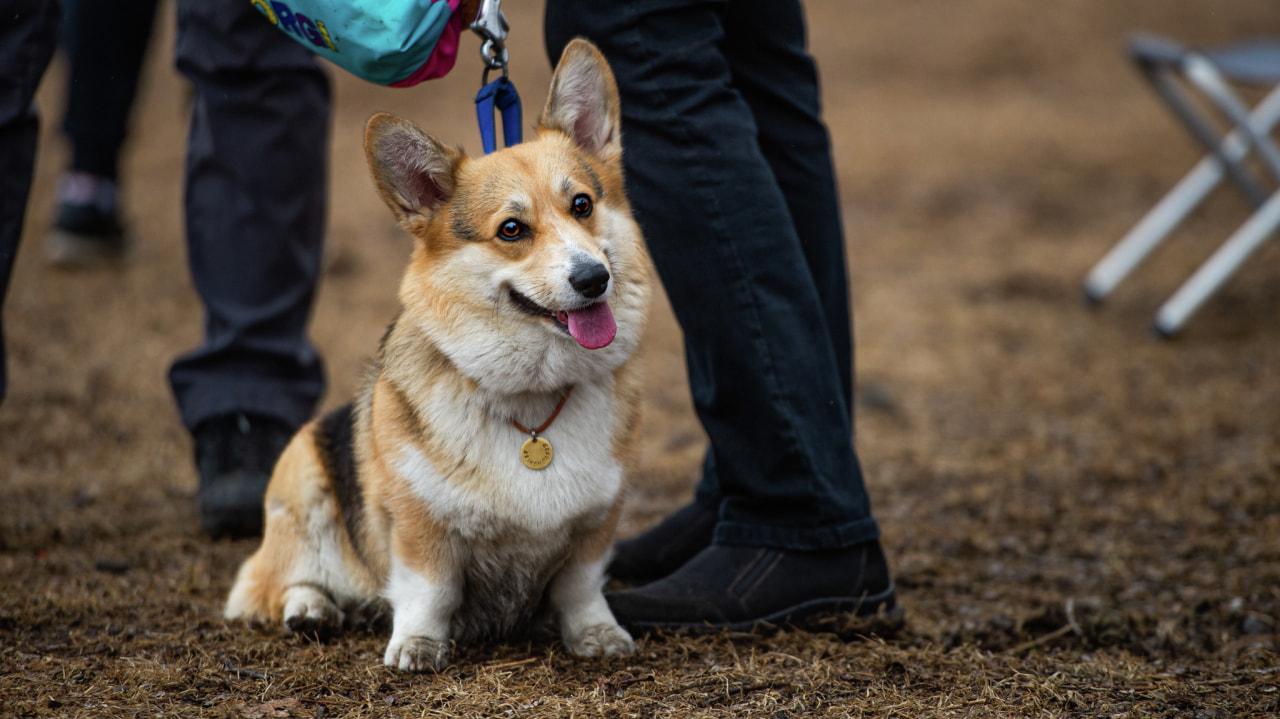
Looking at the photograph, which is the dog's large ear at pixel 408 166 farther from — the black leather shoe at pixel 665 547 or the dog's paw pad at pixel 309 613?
the black leather shoe at pixel 665 547

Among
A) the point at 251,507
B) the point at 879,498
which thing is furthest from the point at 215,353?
the point at 879,498

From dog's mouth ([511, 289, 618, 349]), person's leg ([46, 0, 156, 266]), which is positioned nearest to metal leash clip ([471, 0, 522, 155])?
dog's mouth ([511, 289, 618, 349])

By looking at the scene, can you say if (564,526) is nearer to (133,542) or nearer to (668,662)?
(668,662)

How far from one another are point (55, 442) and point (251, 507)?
1.35 m

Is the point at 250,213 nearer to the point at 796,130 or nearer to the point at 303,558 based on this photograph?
the point at 303,558

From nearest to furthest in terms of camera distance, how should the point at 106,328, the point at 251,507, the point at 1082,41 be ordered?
the point at 251,507 → the point at 106,328 → the point at 1082,41

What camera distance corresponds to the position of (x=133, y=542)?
3100mm

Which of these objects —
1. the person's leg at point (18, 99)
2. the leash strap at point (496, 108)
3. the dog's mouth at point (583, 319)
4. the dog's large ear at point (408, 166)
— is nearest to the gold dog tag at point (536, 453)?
the dog's mouth at point (583, 319)

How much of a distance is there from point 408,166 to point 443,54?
0.89ft

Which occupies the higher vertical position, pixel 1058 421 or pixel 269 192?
pixel 269 192

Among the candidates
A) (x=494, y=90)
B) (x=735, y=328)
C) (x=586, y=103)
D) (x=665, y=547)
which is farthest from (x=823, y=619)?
(x=494, y=90)

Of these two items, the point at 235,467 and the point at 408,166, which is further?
the point at 235,467

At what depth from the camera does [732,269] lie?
7.68 ft

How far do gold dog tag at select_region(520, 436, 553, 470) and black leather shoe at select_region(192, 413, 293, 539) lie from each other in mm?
1290
